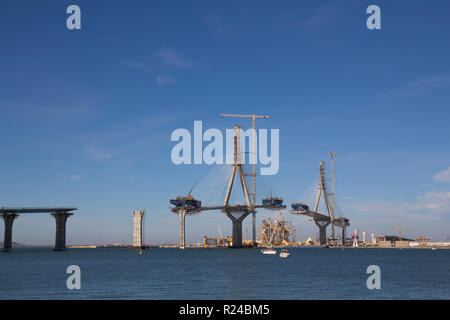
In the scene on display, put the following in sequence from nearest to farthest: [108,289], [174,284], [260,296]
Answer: [260,296], [108,289], [174,284]

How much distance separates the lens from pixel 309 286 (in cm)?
5700

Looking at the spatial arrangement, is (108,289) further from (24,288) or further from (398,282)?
(398,282)
